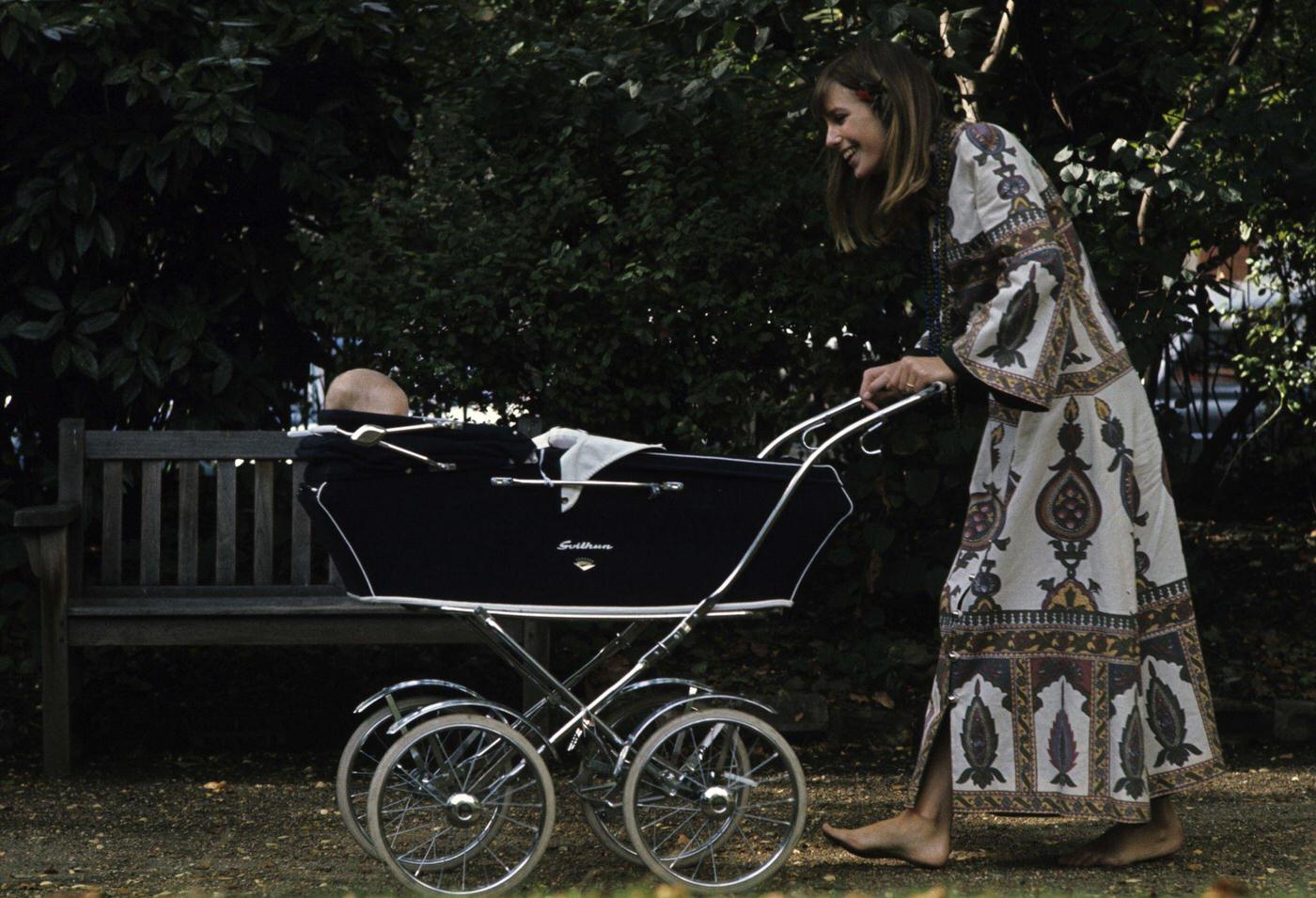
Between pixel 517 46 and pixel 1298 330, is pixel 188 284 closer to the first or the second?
pixel 517 46

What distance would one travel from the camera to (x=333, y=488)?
3.37 metres

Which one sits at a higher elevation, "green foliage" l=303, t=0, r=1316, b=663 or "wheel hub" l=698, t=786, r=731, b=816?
"green foliage" l=303, t=0, r=1316, b=663

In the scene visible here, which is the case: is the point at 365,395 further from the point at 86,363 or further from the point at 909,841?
the point at 86,363

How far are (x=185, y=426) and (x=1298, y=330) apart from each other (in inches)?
195

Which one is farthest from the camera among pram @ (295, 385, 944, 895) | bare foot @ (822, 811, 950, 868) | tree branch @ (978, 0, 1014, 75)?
tree branch @ (978, 0, 1014, 75)

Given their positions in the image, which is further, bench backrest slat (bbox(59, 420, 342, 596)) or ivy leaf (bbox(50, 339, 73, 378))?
ivy leaf (bbox(50, 339, 73, 378))

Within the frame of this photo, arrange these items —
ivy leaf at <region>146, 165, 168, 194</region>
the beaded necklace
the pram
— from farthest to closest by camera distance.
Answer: ivy leaf at <region>146, 165, 168, 194</region> → the beaded necklace → the pram

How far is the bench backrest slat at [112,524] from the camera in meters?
5.16

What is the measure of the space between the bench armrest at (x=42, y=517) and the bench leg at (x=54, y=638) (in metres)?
0.04

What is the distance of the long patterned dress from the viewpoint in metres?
3.58

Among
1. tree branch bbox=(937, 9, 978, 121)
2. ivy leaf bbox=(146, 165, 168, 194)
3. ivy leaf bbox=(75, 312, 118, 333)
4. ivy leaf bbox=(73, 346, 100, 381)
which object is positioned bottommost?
ivy leaf bbox=(73, 346, 100, 381)

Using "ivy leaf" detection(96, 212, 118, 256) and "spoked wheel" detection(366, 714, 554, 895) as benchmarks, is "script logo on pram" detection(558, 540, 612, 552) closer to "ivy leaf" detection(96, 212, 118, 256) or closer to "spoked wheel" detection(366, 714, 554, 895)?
"spoked wheel" detection(366, 714, 554, 895)

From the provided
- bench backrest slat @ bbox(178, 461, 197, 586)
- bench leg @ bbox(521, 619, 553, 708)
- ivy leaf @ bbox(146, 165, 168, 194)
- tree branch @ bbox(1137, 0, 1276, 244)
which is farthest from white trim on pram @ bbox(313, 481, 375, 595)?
tree branch @ bbox(1137, 0, 1276, 244)

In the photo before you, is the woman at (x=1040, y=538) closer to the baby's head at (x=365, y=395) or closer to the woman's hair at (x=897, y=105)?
the woman's hair at (x=897, y=105)
